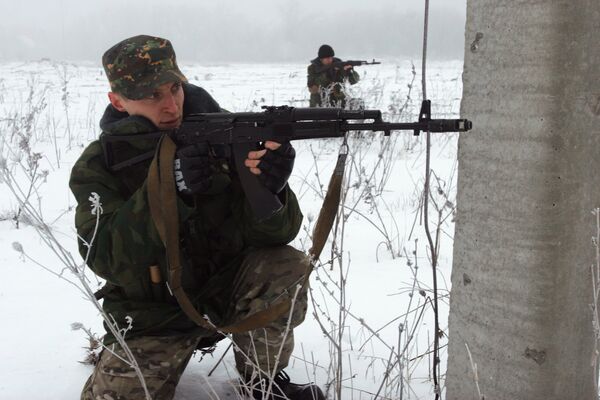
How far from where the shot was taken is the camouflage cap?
5.48 feet

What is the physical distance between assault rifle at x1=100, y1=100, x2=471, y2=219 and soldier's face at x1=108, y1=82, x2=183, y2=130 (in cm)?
8

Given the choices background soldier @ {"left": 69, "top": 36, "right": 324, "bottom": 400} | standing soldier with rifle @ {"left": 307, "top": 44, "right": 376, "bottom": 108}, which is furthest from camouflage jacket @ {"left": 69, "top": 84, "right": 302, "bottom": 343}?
standing soldier with rifle @ {"left": 307, "top": 44, "right": 376, "bottom": 108}

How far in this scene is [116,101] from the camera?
1757mm

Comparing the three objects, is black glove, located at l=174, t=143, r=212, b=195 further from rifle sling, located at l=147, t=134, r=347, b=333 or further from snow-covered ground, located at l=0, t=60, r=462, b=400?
snow-covered ground, located at l=0, t=60, r=462, b=400

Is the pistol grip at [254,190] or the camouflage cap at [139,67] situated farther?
the camouflage cap at [139,67]

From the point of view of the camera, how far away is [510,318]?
1227mm

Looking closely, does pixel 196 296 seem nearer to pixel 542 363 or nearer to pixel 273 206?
pixel 273 206

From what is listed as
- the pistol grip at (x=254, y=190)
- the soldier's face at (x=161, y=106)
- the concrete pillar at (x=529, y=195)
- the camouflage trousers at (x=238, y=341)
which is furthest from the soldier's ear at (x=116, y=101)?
the concrete pillar at (x=529, y=195)

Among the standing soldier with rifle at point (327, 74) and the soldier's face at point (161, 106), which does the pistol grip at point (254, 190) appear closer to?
the soldier's face at point (161, 106)

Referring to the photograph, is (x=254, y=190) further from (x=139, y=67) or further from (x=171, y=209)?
(x=139, y=67)

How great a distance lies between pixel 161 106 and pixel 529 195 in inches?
40.1

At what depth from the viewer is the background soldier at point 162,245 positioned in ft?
5.13

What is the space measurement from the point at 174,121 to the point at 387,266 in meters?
1.47

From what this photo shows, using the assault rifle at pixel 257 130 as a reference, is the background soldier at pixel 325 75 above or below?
above
